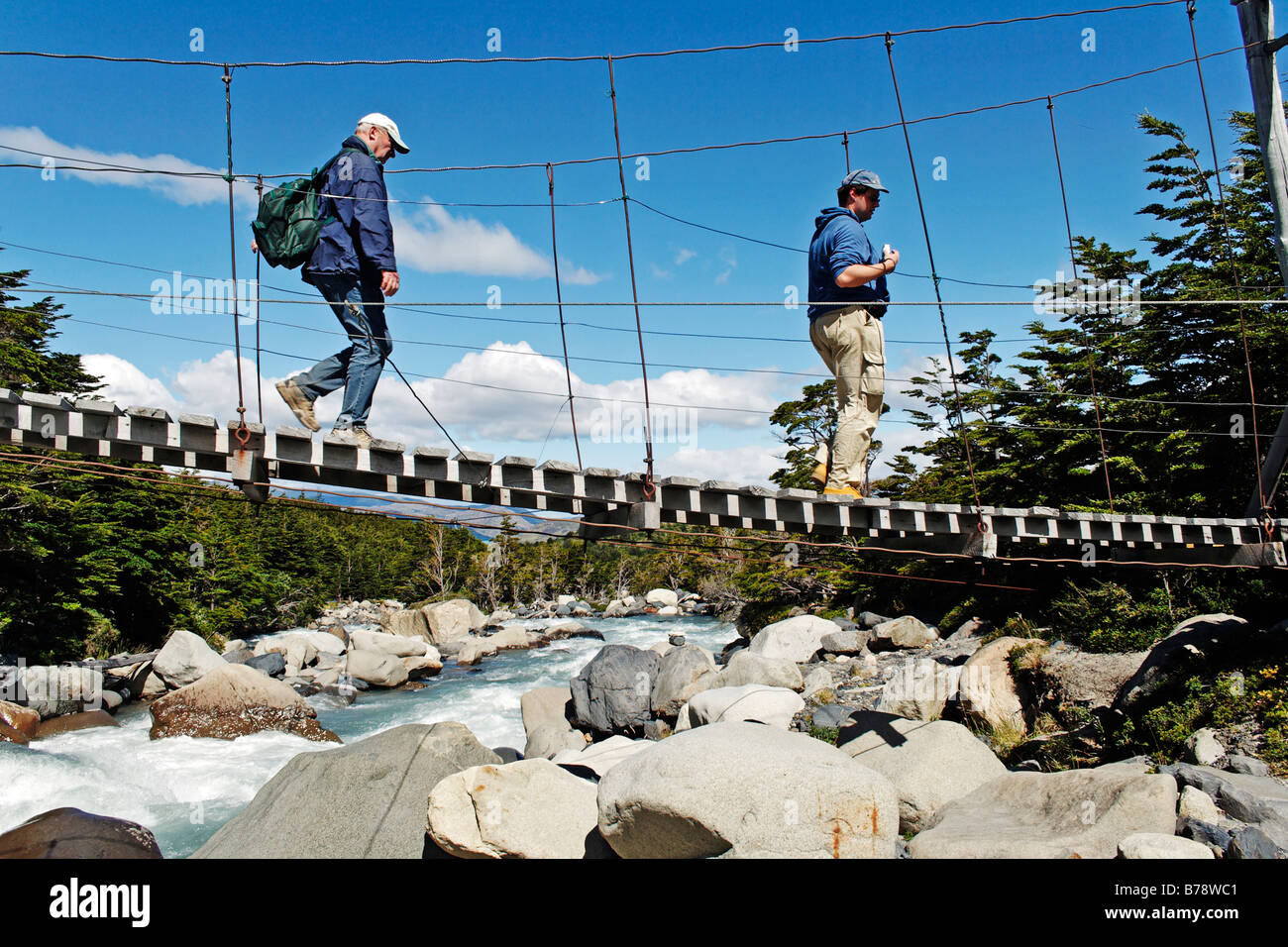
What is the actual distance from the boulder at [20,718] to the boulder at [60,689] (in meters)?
1.02

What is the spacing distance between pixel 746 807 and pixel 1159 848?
2727mm

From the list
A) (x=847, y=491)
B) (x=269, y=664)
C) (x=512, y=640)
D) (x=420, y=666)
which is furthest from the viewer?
(x=512, y=640)

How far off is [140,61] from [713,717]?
954 cm

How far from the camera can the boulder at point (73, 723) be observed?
45.2 ft

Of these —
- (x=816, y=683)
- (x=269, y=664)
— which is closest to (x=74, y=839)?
(x=816, y=683)

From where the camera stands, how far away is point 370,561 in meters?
49.7

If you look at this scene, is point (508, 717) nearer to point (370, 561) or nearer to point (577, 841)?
point (577, 841)

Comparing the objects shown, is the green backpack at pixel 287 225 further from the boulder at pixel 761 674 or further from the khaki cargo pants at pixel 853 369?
the boulder at pixel 761 674

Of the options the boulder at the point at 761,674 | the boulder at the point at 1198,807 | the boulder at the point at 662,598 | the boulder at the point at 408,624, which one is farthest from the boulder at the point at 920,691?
the boulder at the point at 662,598

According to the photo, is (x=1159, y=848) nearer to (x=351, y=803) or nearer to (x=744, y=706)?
(x=351, y=803)

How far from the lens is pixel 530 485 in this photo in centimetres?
713

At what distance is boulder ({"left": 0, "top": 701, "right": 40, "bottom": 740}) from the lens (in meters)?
13.2

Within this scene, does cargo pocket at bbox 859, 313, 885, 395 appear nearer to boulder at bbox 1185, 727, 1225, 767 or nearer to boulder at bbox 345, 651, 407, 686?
boulder at bbox 1185, 727, 1225, 767

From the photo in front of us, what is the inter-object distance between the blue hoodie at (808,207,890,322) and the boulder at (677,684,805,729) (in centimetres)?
627
